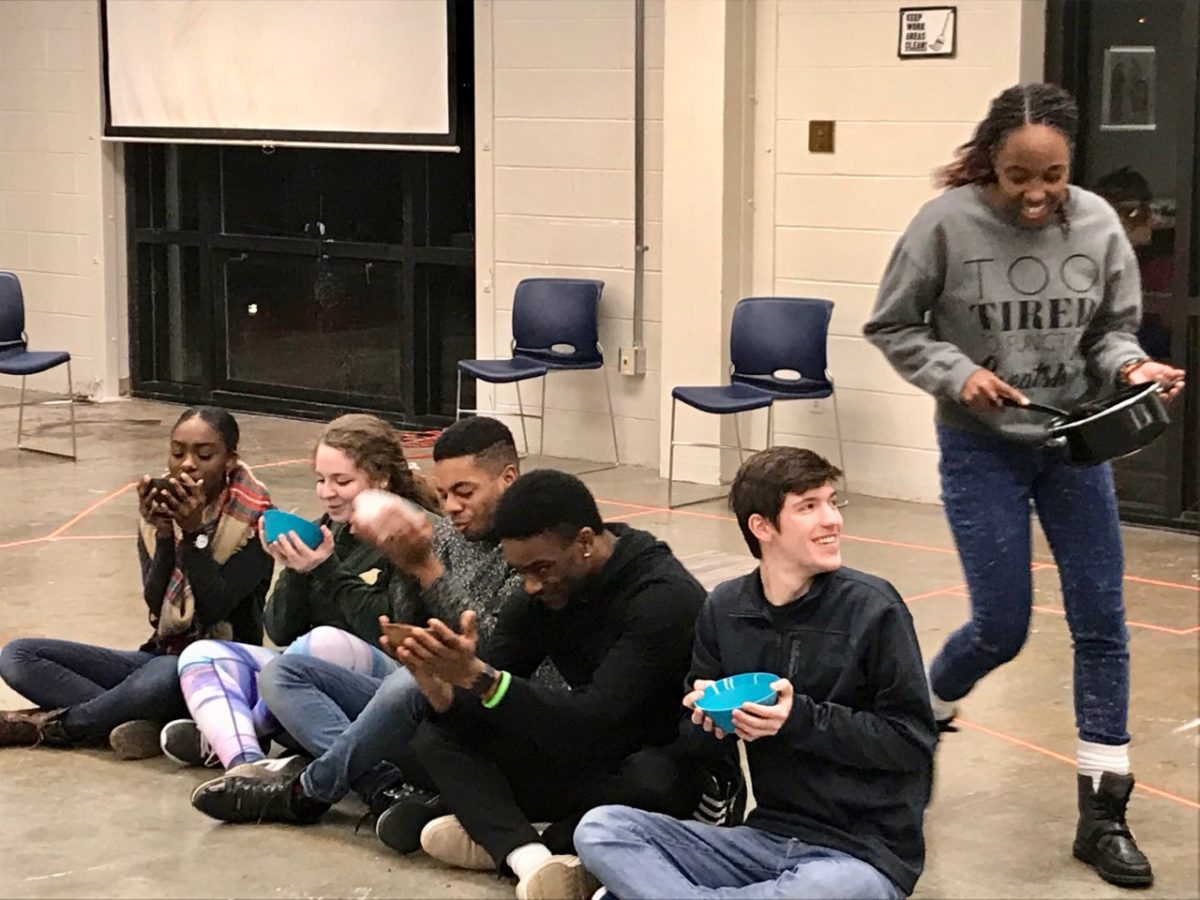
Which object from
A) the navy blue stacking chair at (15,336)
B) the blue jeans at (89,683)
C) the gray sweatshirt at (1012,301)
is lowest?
the blue jeans at (89,683)

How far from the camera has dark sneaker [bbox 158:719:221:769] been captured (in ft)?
13.3

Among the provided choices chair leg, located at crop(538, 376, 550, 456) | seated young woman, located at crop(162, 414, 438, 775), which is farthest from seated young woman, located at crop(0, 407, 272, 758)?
chair leg, located at crop(538, 376, 550, 456)

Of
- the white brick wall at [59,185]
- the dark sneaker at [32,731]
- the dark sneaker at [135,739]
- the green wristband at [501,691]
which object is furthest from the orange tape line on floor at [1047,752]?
the white brick wall at [59,185]

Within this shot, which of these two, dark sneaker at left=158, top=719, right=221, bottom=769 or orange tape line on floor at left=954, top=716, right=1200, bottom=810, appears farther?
dark sneaker at left=158, top=719, right=221, bottom=769

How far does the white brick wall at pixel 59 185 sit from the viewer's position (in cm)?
993

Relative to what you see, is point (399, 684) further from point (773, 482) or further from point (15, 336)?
point (15, 336)

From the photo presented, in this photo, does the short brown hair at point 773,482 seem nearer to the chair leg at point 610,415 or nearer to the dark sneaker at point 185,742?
the dark sneaker at point 185,742

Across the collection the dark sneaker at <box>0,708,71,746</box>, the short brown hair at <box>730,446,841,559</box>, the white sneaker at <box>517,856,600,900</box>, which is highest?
the short brown hair at <box>730,446,841,559</box>

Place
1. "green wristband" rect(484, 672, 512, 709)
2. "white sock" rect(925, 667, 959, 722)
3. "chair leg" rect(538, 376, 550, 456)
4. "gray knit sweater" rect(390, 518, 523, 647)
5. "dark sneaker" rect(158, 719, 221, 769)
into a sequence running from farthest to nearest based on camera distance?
"chair leg" rect(538, 376, 550, 456), "dark sneaker" rect(158, 719, 221, 769), "white sock" rect(925, 667, 959, 722), "gray knit sweater" rect(390, 518, 523, 647), "green wristband" rect(484, 672, 512, 709)

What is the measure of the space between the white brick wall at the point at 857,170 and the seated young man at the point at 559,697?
4046 mm

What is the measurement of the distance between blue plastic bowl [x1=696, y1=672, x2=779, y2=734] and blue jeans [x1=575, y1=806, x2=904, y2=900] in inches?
8.4

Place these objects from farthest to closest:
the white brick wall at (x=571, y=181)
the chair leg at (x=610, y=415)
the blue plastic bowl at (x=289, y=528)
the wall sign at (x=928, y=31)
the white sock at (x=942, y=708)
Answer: the chair leg at (x=610, y=415), the white brick wall at (x=571, y=181), the wall sign at (x=928, y=31), the blue plastic bowl at (x=289, y=528), the white sock at (x=942, y=708)

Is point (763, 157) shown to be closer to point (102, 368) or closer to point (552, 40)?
point (552, 40)

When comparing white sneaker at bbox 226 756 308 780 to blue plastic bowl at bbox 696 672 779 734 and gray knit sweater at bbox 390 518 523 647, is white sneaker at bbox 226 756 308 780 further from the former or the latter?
blue plastic bowl at bbox 696 672 779 734
